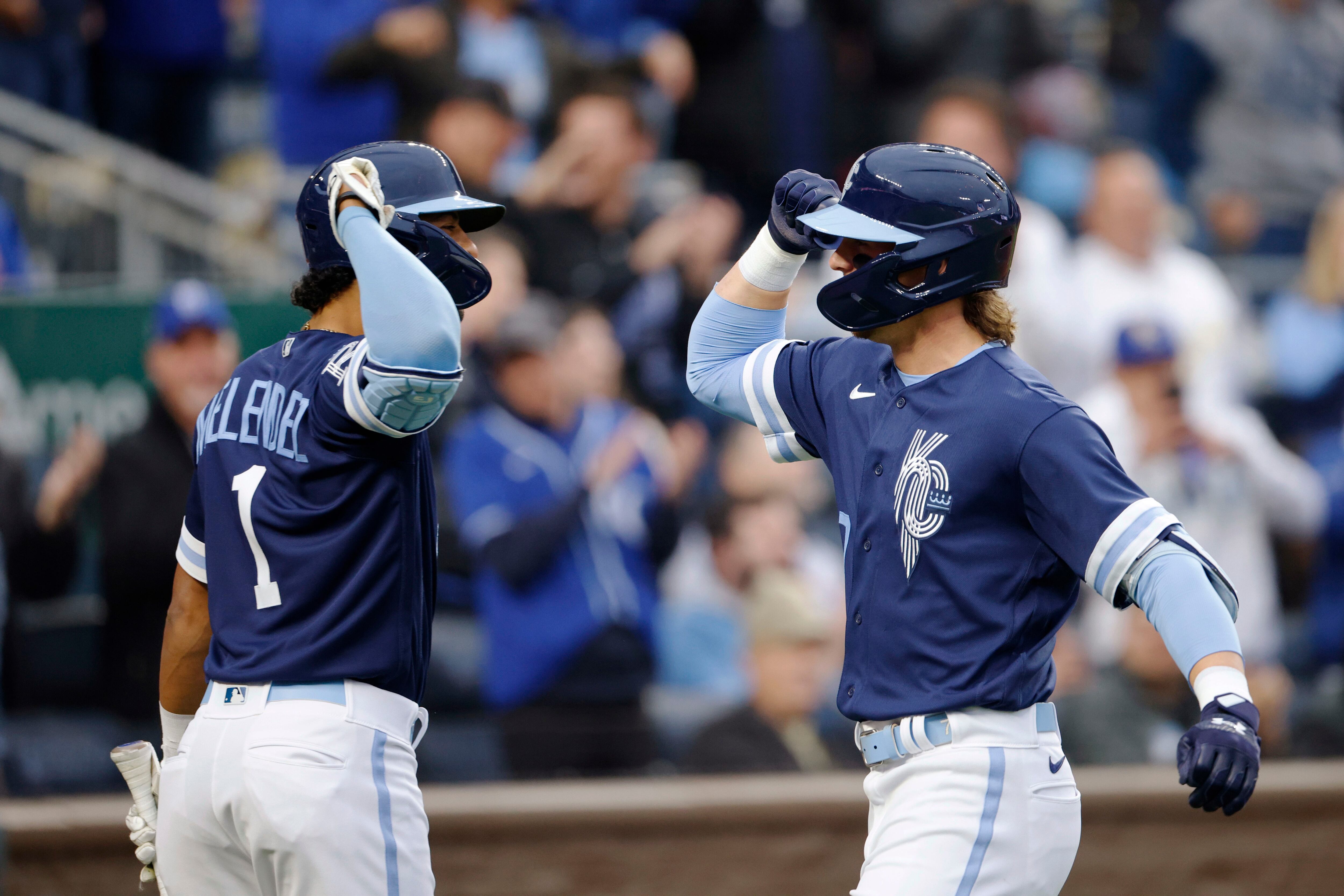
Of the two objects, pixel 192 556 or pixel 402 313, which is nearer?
pixel 402 313

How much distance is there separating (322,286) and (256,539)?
0.51 meters

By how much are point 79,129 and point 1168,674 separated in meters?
4.88

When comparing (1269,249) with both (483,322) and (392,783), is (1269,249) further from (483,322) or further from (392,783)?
(392,783)

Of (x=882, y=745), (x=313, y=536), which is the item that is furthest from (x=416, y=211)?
(x=882, y=745)

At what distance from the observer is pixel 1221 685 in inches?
102

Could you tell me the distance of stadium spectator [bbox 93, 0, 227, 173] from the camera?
7.46 metres

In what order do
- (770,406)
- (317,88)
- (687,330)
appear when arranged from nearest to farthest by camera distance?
(770,406) → (687,330) → (317,88)

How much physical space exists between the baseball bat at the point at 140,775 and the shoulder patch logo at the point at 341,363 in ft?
2.96

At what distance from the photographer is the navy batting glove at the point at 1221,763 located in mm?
2471

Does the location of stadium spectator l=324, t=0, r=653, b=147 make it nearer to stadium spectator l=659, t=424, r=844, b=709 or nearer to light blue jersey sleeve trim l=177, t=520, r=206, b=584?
stadium spectator l=659, t=424, r=844, b=709

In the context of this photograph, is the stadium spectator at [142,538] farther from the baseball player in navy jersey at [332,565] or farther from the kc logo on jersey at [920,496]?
the kc logo on jersey at [920,496]

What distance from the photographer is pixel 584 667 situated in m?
5.43

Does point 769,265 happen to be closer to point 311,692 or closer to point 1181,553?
point 1181,553

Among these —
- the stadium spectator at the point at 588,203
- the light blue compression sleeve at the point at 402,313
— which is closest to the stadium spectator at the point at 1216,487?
the stadium spectator at the point at 588,203
